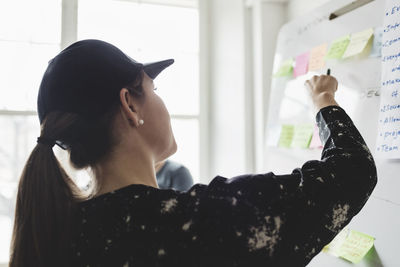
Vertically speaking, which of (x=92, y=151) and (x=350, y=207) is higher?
(x=92, y=151)

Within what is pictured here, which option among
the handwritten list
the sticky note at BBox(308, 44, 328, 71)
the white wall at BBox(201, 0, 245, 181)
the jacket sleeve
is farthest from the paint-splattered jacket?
the white wall at BBox(201, 0, 245, 181)

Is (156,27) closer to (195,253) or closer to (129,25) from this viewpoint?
(129,25)

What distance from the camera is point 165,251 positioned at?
58 cm

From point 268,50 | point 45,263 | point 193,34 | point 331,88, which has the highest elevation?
point 193,34

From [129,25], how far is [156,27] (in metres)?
0.16

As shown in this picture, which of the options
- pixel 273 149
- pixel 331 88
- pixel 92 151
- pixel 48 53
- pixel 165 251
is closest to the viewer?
pixel 165 251

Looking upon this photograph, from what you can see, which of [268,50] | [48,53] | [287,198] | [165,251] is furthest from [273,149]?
[48,53]

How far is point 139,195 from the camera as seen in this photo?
2.00 ft

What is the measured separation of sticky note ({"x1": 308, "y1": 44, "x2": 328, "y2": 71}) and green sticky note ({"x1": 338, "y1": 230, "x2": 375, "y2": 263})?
0.54m

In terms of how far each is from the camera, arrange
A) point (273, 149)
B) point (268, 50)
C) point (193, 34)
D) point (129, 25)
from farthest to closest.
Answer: point (193, 34) → point (129, 25) → point (268, 50) → point (273, 149)

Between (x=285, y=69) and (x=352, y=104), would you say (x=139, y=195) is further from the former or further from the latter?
(x=285, y=69)

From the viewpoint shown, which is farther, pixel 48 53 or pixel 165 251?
pixel 48 53

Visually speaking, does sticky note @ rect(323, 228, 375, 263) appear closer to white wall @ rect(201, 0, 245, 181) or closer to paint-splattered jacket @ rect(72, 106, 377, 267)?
paint-splattered jacket @ rect(72, 106, 377, 267)

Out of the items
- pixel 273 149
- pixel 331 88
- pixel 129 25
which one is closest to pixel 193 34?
pixel 129 25
